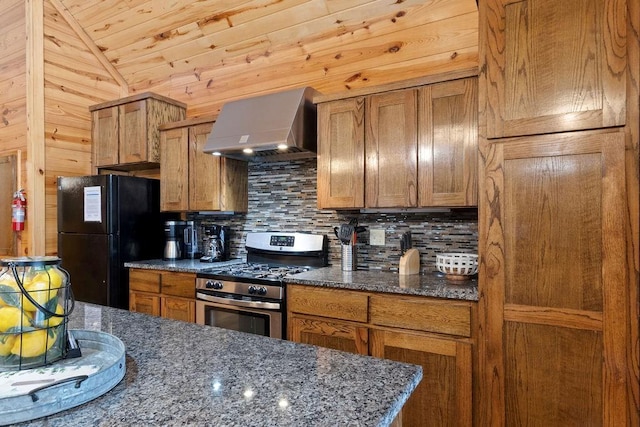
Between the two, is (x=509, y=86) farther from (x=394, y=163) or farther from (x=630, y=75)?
(x=394, y=163)

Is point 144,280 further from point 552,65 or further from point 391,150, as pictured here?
point 552,65

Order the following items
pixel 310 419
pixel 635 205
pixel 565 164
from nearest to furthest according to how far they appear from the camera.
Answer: pixel 310 419 < pixel 635 205 < pixel 565 164

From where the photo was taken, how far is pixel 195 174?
127 inches

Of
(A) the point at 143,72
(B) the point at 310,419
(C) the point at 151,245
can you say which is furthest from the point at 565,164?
(A) the point at 143,72

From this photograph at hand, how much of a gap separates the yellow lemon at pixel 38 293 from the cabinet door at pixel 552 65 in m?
1.81

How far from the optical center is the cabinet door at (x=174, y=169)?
3.27 metres

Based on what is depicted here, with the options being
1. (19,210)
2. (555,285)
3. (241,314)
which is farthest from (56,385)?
(19,210)

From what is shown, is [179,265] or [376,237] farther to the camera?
[179,265]

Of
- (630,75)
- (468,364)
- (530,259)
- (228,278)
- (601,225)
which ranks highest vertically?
(630,75)

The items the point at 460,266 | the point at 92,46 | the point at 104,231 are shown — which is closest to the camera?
the point at 460,266

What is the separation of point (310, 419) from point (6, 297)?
0.61 metres

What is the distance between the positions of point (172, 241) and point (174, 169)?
0.61m

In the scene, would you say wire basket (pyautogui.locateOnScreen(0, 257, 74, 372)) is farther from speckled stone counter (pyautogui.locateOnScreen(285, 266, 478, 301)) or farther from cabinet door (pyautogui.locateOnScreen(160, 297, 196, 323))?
cabinet door (pyautogui.locateOnScreen(160, 297, 196, 323))

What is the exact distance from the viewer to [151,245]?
342 centimetres
